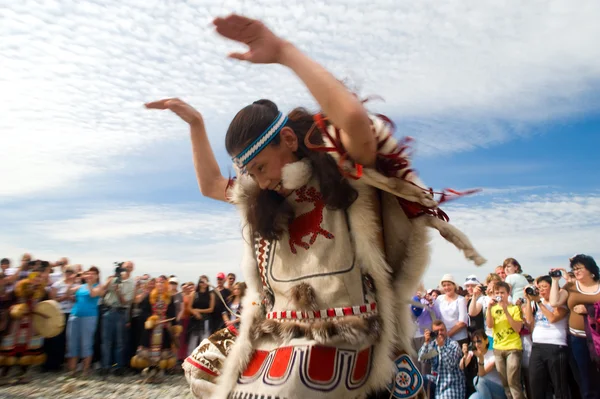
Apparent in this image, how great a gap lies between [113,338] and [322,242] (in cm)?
978

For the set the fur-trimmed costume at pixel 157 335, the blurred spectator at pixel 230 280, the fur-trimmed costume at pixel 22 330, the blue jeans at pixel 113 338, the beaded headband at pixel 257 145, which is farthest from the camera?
the blurred spectator at pixel 230 280

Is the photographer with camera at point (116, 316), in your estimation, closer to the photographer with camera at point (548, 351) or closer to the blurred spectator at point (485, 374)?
the blurred spectator at point (485, 374)

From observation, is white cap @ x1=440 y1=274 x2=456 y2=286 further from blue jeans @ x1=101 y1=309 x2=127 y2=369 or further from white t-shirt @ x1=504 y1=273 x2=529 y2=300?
blue jeans @ x1=101 y1=309 x2=127 y2=369

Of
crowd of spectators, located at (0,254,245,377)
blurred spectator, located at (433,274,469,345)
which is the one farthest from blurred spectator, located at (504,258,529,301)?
crowd of spectators, located at (0,254,245,377)

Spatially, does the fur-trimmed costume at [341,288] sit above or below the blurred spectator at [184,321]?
above

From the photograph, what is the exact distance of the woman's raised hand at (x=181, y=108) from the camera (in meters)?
3.21

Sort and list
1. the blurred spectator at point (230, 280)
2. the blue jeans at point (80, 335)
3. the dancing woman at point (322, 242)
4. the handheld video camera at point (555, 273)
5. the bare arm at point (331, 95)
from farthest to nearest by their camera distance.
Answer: the blurred spectator at point (230, 280) → the blue jeans at point (80, 335) → the handheld video camera at point (555, 273) → the dancing woman at point (322, 242) → the bare arm at point (331, 95)

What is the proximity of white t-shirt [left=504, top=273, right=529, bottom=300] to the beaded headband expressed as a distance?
300 inches

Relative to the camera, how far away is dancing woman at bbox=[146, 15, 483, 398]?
237 centimetres

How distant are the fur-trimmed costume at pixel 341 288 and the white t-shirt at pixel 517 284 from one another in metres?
7.18

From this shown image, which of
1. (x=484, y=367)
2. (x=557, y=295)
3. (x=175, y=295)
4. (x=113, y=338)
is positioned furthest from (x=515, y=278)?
(x=113, y=338)

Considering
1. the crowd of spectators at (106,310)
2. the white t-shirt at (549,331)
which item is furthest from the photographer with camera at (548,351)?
the crowd of spectators at (106,310)

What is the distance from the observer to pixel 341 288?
2508 millimetres

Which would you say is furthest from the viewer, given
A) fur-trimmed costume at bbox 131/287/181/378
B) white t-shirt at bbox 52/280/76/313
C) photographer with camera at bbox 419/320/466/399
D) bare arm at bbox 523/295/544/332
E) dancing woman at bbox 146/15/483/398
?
fur-trimmed costume at bbox 131/287/181/378
